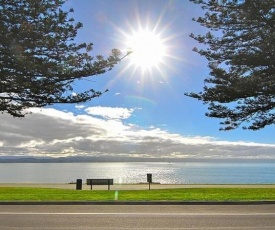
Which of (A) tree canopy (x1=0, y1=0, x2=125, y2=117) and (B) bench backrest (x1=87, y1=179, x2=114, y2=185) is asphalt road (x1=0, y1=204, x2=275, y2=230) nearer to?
(A) tree canopy (x1=0, y1=0, x2=125, y2=117)

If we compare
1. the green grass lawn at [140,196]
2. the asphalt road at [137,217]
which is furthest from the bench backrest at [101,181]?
the asphalt road at [137,217]

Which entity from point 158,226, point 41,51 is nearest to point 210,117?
point 41,51

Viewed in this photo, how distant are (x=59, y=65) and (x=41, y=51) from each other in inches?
30.1

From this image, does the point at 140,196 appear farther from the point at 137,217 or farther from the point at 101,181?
the point at 101,181

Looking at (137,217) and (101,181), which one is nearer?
(137,217)

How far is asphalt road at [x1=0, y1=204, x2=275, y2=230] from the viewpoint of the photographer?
9.83 metres

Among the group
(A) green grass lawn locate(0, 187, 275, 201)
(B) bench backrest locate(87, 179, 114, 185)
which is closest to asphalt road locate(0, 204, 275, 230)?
(A) green grass lawn locate(0, 187, 275, 201)

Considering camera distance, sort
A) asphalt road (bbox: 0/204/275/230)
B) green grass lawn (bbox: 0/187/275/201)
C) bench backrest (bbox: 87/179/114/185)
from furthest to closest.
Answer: bench backrest (bbox: 87/179/114/185) < green grass lawn (bbox: 0/187/275/201) < asphalt road (bbox: 0/204/275/230)

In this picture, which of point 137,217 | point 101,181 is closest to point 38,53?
point 137,217

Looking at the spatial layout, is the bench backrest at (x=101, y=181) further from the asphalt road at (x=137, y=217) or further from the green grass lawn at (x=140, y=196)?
the asphalt road at (x=137, y=217)

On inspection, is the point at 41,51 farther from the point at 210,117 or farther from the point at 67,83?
the point at 210,117

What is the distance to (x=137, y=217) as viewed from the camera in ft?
36.5

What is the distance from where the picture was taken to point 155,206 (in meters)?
13.8

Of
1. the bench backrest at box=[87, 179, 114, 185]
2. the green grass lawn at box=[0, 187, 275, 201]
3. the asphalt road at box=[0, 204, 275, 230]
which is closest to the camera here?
the asphalt road at box=[0, 204, 275, 230]
